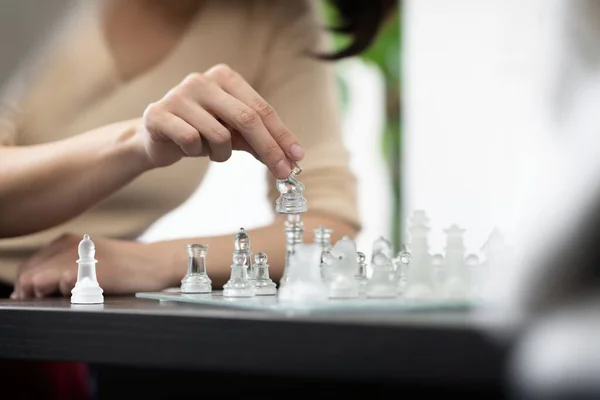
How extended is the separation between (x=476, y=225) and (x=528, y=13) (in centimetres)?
84

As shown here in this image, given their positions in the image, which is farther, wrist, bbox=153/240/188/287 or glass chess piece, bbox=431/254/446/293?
wrist, bbox=153/240/188/287

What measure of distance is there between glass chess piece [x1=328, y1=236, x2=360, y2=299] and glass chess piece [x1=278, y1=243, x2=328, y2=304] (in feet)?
0.05

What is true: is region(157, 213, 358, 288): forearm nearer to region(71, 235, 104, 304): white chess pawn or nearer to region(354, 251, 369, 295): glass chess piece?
region(71, 235, 104, 304): white chess pawn

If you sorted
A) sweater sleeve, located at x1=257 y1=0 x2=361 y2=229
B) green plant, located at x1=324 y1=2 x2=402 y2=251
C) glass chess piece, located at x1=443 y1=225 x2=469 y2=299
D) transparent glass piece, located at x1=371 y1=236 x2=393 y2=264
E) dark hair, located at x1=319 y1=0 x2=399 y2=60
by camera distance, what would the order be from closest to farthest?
glass chess piece, located at x1=443 y1=225 x2=469 y2=299 < transparent glass piece, located at x1=371 y1=236 x2=393 y2=264 < sweater sleeve, located at x1=257 y1=0 x2=361 y2=229 < dark hair, located at x1=319 y1=0 x2=399 y2=60 < green plant, located at x1=324 y1=2 x2=402 y2=251

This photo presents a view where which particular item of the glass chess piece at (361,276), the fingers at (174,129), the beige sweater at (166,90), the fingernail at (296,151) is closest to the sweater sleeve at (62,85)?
the beige sweater at (166,90)

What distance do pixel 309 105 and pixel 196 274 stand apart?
1.17 metres

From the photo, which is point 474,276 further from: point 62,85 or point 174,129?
point 62,85

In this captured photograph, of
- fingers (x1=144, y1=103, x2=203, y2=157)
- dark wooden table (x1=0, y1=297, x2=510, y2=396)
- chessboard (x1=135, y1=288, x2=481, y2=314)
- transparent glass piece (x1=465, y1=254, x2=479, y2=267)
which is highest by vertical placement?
fingers (x1=144, y1=103, x2=203, y2=157)

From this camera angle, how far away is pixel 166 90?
91.4 inches

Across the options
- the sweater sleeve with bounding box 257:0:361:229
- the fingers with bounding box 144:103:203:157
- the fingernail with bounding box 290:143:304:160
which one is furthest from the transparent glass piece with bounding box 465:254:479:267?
the sweater sleeve with bounding box 257:0:361:229

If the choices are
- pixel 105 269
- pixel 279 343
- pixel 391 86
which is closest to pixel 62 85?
pixel 105 269

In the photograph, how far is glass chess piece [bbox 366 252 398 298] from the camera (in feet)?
3.30

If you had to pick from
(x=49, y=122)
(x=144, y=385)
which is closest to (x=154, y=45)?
(x=49, y=122)

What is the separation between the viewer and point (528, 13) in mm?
3357
